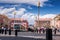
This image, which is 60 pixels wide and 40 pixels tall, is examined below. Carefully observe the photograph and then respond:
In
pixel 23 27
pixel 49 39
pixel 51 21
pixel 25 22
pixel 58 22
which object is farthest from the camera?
pixel 51 21

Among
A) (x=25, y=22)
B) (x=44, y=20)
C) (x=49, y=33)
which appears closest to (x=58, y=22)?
(x=44, y=20)

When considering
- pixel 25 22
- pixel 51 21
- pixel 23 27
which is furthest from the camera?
pixel 51 21

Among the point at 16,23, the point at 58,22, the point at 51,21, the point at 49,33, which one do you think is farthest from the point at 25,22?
the point at 49,33

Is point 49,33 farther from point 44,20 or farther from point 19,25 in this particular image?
point 44,20

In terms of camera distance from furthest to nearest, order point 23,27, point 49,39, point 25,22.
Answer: point 25,22
point 23,27
point 49,39

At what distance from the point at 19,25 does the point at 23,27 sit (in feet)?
6.86

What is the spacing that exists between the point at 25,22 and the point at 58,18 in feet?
169

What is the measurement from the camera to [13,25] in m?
82.8

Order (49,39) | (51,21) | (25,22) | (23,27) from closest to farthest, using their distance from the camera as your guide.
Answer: (49,39)
(23,27)
(25,22)
(51,21)

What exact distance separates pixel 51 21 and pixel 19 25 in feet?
210

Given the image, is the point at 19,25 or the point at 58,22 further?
the point at 58,22

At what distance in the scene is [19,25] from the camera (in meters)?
83.5

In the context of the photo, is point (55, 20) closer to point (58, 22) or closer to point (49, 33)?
point (58, 22)

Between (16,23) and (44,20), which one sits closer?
(16,23)
